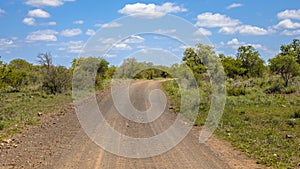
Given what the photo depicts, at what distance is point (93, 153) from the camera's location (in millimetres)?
9477

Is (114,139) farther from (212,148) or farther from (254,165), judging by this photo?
(254,165)

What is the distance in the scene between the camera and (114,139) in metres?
11.4

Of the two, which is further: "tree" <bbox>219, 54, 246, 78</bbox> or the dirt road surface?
"tree" <bbox>219, 54, 246, 78</bbox>

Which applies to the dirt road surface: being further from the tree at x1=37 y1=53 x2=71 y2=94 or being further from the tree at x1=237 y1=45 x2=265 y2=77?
the tree at x1=237 y1=45 x2=265 y2=77

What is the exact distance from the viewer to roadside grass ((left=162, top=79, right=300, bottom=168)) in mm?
9500

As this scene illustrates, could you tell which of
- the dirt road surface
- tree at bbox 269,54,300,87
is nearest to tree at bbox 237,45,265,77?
tree at bbox 269,54,300,87

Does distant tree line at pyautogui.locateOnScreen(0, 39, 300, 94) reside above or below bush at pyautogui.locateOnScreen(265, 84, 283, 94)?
above

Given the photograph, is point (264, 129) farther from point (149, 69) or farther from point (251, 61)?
point (251, 61)

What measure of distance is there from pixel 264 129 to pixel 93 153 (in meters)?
6.89

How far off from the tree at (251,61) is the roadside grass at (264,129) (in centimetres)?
2749

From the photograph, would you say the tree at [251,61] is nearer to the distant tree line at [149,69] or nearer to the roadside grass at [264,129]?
the distant tree line at [149,69]

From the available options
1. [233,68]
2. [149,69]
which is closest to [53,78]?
Result: [149,69]

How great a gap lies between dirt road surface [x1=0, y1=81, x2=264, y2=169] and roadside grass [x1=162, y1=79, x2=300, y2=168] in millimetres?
603

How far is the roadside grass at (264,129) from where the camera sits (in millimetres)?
9500
